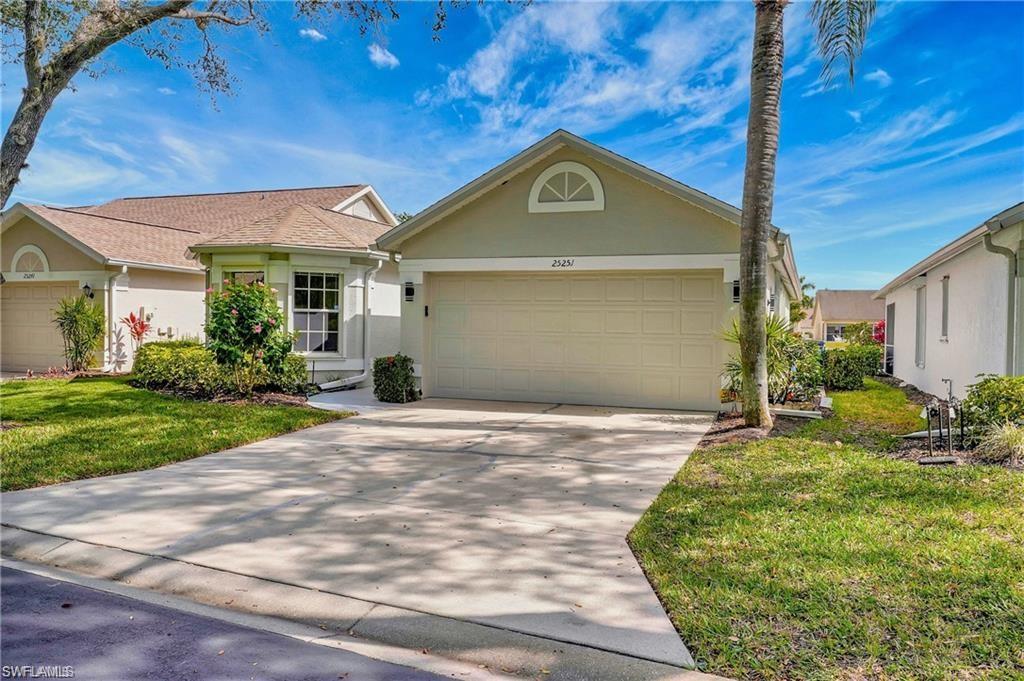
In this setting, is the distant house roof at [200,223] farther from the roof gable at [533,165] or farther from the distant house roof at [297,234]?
the roof gable at [533,165]

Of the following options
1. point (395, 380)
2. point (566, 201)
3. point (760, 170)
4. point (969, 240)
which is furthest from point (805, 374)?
point (395, 380)

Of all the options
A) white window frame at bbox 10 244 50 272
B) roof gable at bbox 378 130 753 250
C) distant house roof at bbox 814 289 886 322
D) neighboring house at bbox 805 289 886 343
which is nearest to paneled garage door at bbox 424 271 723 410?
roof gable at bbox 378 130 753 250

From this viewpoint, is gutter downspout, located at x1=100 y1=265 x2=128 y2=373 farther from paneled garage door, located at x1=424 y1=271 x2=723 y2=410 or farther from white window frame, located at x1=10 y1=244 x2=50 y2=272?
paneled garage door, located at x1=424 y1=271 x2=723 y2=410

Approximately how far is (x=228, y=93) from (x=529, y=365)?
336 inches

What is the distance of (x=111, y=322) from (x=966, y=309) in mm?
19309

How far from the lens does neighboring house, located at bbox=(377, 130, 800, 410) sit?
10.9 m

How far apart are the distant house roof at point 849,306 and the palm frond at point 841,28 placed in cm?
4872

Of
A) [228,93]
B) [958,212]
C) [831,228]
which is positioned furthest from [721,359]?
[831,228]

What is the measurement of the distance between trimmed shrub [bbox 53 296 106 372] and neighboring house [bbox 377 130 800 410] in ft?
29.4

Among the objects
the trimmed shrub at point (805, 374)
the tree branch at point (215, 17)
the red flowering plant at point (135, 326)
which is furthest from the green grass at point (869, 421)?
the red flowering plant at point (135, 326)

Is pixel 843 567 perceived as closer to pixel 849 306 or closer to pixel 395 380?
pixel 395 380

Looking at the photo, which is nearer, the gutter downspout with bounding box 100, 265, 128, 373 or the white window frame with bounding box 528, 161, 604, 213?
the white window frame with bounding box 528, 161, 604, 213

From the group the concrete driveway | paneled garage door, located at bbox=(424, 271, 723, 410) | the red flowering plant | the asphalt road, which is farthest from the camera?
the red flowering plant

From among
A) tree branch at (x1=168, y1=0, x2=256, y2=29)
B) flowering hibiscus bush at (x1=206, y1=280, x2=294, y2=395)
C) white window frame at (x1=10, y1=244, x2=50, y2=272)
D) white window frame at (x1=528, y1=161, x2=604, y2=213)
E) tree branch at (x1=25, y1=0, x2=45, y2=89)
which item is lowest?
flowering hibiscus bush at (x1=206, y1=280, x2=294, y2=395)
